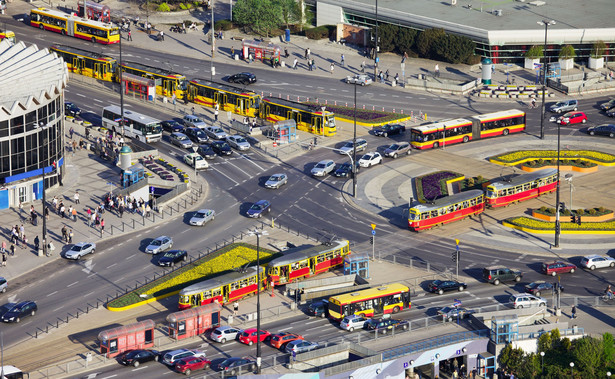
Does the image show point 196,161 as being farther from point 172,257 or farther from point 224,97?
point 172,257

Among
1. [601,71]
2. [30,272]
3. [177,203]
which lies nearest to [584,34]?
[601,71]

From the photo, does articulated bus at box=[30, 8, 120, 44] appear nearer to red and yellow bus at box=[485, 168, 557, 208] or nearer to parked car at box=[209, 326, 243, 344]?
red and yellow bus at box=[485, 168, 557, 208]

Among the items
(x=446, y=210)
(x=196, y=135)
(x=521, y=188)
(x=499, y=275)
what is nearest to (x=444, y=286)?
(x=499, y=275)

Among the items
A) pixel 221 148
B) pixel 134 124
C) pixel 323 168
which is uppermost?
pixel 134 124

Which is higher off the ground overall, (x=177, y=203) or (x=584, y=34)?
(x=584, y=34)

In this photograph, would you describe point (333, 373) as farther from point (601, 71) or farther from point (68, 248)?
point (601, 71)

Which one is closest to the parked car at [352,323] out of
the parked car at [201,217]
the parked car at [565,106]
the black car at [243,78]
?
the parked car at [201,217]

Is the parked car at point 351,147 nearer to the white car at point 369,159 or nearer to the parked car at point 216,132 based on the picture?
the white car at point 369,159
